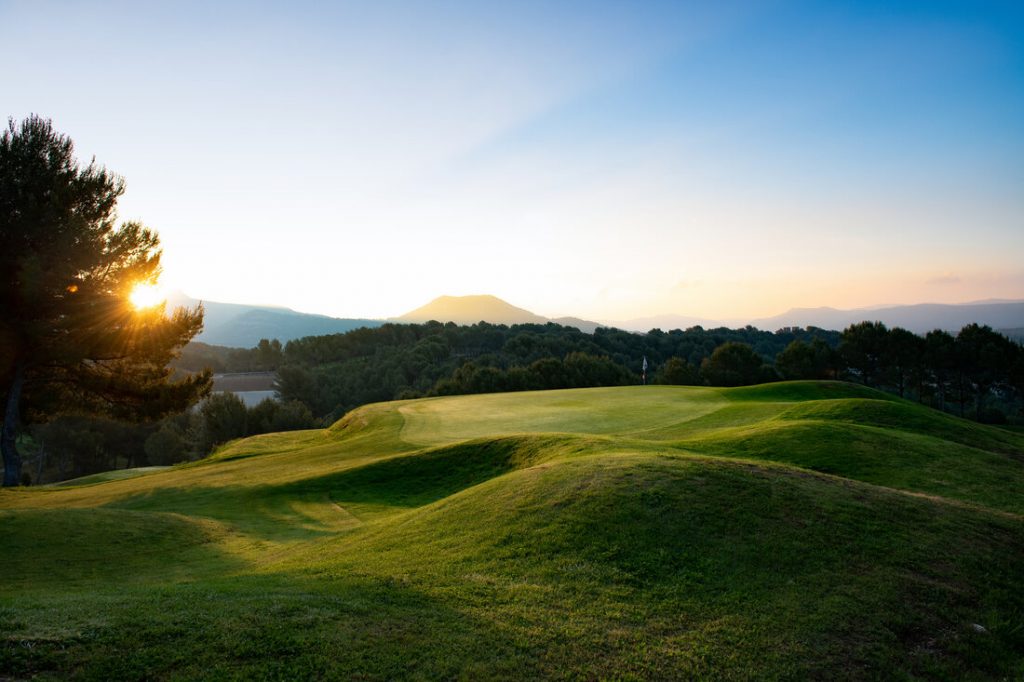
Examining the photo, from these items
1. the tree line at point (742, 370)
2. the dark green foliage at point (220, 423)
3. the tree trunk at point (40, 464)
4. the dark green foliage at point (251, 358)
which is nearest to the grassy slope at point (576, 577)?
the dark green foliage at point (220, 423)

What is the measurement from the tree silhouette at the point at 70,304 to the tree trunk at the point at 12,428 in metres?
0.06

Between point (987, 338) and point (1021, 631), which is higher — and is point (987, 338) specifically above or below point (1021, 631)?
above

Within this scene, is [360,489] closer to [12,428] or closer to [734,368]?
[12,428]

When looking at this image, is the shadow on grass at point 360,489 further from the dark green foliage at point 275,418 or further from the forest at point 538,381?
the dark green foliage at point 275,418

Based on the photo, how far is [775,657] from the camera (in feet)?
18.6

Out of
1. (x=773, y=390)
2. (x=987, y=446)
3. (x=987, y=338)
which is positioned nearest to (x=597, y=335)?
(x=987, y=338)

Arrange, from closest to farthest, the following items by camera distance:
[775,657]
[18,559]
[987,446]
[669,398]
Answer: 1. [775,657]
2. [18,559]
3. [987,446]
4. [669,398]

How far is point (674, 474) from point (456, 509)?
176 inches

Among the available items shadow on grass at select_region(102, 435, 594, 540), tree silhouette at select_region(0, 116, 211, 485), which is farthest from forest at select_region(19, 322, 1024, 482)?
shadow on grass at select_region(102, 435, 594, 540)

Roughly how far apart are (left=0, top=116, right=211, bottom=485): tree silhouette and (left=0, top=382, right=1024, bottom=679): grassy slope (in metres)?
14.4

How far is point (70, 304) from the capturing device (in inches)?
967

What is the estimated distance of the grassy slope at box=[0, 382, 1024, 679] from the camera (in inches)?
209

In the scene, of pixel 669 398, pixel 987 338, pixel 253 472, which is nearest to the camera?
pixel 253 472

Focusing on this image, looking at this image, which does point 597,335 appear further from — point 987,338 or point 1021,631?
point 1021,631
